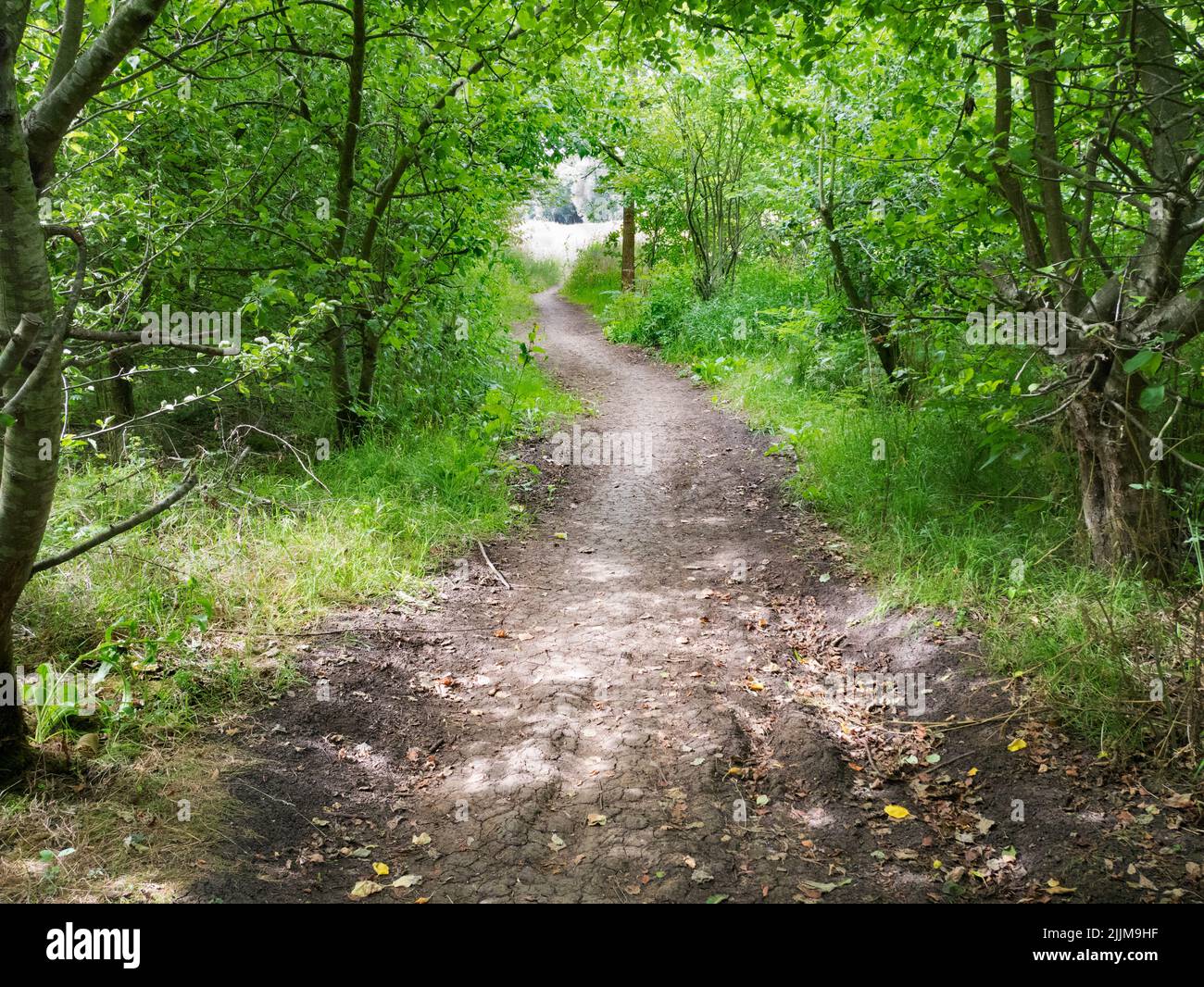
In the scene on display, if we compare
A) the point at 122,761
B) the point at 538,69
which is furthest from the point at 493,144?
the point at 122,761

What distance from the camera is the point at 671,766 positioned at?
376cm

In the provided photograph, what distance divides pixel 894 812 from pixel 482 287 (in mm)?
8737

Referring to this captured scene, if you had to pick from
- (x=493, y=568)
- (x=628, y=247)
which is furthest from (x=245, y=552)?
(x=628, y=247)

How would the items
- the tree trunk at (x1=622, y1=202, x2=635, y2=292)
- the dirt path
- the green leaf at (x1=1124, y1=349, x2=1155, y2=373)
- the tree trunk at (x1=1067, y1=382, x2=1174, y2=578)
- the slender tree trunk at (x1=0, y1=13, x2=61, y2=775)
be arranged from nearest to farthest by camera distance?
the slender tree trunk at (x1=0, y1=13, x2=61, y2=775) → the green leaf at (x1=1124, y1=349, x2=1155, y2=373) → the dirt path → the tree trunk at (x1=1067, y1=382, x2=1174, y2=578) → the tree trunk at (x1=622, y1=202, x2=635, y2=292)

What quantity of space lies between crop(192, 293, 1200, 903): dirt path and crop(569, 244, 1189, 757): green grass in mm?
258

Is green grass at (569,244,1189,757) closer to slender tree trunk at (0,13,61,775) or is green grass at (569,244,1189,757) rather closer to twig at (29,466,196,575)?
twig at (29,466,196,575)

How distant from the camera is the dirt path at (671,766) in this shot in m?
3.04

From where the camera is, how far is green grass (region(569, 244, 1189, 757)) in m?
3.72

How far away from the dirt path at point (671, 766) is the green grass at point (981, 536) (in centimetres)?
26

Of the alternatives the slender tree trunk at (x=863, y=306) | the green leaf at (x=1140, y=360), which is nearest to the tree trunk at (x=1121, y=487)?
the green leaf at (x=1140, y=360)

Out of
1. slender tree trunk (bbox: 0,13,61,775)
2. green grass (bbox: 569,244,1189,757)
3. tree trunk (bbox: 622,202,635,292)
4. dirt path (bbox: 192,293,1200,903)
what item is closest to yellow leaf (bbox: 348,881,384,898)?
dirt path (bbox: 192,293,1200,903)

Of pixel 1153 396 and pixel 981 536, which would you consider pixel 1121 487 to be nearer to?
pixel 981 536

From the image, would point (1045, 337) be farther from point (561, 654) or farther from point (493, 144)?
point (493, 144)

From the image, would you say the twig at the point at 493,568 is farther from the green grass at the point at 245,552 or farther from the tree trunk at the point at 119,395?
the tree trunk at the point at 119,395
